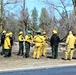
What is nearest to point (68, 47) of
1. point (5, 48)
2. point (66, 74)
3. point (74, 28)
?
point (5, 48)

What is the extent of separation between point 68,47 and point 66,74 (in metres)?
8.32

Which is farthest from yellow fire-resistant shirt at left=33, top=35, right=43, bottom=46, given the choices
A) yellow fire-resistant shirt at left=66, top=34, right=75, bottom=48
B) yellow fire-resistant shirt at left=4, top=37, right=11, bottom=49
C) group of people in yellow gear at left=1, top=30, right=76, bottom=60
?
yellow fire-resistant shirt at left=4, top=37, right=11, bottom=49

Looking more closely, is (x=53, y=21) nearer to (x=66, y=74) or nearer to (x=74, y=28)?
(x=74, y=28)

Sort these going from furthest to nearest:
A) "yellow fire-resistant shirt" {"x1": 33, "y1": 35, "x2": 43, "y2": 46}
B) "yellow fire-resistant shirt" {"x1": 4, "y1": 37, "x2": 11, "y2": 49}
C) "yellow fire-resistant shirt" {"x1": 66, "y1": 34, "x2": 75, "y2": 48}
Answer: "yellow fire-resistant shirt" {"x1": 4, "y1": 37, "x2": 11, "y2": 49}, "yellow fire-resistant shirt" {"x1": 33, "y1": 35, "x2": 43, "y2": 46}, "yellow fire-resistant shirt" {"x1": 66, "y1": 34, "x2": 75, "y2": 48}

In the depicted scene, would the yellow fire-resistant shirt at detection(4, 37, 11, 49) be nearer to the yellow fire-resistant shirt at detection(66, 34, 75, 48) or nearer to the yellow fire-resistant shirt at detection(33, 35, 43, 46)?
the yellow fire-resistant shirt at detection(33, 35, 43, 46)

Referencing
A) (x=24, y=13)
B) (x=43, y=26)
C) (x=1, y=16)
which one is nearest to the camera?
(x=24, y=13)

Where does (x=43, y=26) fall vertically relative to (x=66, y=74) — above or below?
above

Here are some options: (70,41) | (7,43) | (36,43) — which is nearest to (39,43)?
(36,43)

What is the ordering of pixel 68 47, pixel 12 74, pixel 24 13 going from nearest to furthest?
pixel 12 74 < pixel 68 47 < pixel 24 13

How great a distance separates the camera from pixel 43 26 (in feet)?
162

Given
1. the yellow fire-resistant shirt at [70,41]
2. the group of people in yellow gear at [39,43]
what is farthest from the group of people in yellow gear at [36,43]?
the yellow fire-resistant shirt at [70,41]

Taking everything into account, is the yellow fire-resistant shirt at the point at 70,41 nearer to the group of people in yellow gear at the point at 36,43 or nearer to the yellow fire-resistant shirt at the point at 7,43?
the group of people in yellow gear at the point at 36,43

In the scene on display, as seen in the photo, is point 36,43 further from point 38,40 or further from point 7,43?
point 7,43

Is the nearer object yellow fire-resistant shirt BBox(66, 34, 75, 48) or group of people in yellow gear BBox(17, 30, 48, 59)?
yellow fire-resistant shirt BBox(66, 34, 75, 48)
